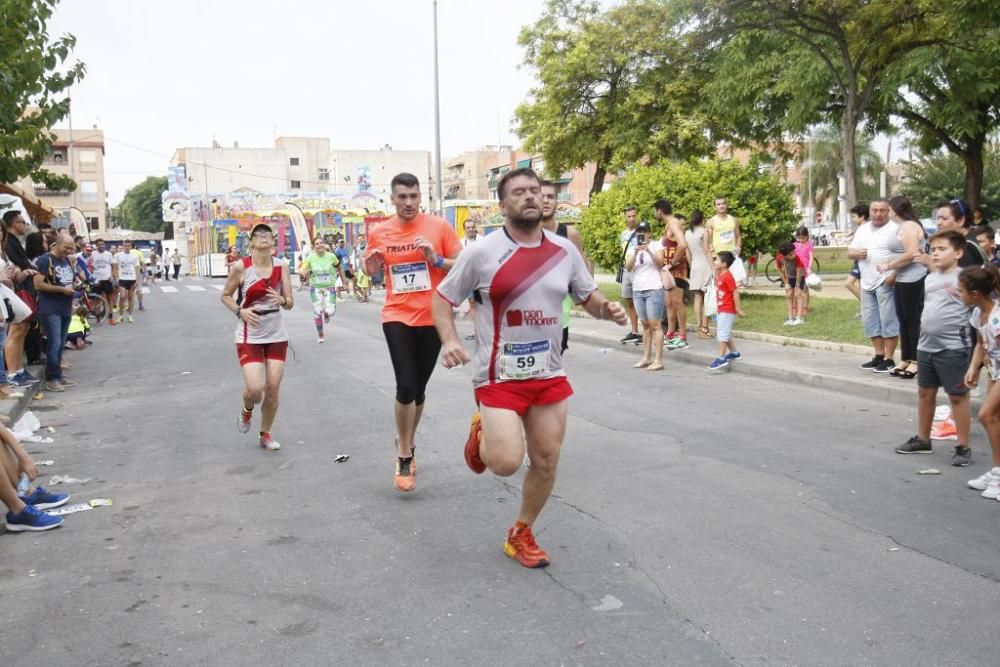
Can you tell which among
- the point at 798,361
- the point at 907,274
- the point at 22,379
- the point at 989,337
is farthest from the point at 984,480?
the point at 22,379

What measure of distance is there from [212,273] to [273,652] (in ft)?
172

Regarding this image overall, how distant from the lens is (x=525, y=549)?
460cm

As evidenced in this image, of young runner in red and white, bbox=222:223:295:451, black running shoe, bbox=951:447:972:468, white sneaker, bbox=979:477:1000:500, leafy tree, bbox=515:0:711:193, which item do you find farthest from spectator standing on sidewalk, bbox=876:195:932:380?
leafy tree, bbox=515:0:711:193

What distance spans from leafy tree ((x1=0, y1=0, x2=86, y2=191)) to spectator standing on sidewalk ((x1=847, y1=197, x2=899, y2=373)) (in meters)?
9.64

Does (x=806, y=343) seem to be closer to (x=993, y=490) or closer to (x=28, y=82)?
(x=993, y=490)

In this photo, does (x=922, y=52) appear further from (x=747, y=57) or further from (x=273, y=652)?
(x=273, y=652)

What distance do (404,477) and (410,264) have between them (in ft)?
4.68

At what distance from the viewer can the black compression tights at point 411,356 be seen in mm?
6109

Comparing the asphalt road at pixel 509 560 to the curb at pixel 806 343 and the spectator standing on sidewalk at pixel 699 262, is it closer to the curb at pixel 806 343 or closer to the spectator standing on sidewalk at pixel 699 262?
the curb at pixel 806 343

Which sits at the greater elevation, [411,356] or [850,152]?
[850,152]

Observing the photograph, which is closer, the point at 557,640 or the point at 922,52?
the point at 557,640

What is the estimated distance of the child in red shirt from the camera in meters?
11.3

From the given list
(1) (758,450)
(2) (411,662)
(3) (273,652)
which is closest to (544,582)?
(2) (411,662)

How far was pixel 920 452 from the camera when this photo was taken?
6.86m
